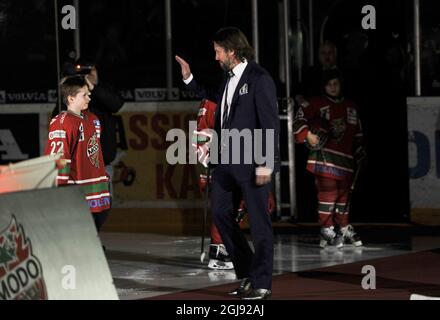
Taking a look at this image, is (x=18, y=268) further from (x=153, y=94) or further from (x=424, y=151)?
(x=153, y=94)

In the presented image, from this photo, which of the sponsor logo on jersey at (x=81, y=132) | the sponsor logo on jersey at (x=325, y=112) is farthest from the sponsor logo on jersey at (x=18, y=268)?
the sponsor logo on jersey at (x=325, y=112)

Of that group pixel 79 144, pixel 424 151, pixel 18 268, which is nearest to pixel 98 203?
pixel 79 144

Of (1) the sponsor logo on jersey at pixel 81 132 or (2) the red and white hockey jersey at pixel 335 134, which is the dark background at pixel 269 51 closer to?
(2) the red and white hockey jersey at pixel 335 134

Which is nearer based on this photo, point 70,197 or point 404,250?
point 70,197

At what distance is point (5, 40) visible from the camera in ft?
53.9

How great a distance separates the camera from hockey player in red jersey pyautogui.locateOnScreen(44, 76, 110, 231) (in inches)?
438

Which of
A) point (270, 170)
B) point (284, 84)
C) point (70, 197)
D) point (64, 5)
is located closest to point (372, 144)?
point (284, 84)

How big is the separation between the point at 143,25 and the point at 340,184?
3530 millimetres

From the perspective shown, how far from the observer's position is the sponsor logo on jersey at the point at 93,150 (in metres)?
11.4

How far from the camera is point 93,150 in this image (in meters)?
11.5

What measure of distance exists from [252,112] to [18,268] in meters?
3.02

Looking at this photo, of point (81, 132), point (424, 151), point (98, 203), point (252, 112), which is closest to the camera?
point (252, 112)

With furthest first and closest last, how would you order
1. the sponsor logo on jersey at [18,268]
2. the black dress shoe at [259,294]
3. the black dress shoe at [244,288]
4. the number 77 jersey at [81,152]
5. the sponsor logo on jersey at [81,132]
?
the sponsor logo on jersey at [81,132], the number 77 jersey at [81,152], the black dress shoe at [244,288], the black dress shoe at [259,294], the sponsor logo on jersey at [18,268]
